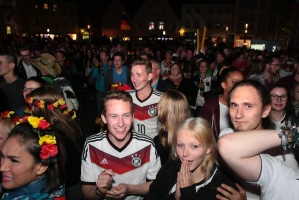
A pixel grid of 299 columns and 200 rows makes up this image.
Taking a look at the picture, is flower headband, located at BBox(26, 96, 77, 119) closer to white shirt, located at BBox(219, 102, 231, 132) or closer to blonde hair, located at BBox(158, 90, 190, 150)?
blonde hair, located at BBox(158, 90, 190, 150)

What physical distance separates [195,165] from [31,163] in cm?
150

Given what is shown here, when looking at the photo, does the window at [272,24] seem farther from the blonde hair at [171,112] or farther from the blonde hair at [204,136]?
the blonde hair at [204,136]

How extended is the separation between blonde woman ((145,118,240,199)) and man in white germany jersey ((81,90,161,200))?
1.20 feet

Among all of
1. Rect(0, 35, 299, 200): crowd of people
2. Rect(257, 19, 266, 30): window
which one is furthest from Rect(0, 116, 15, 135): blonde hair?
Rect(257, 19, 266, 30): window

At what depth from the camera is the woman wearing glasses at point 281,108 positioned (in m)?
3.75

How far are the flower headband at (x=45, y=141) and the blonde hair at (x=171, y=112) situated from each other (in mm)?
1364

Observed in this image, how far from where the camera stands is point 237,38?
1971 inches

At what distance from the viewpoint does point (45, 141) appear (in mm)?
2258

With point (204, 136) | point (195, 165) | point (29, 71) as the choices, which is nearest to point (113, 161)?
point (195, 165)

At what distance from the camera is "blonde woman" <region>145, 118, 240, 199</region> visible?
7.26ft

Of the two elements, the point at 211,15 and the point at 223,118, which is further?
the point at 211,15

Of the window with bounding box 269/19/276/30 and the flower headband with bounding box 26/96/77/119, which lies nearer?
the flower headband with bounding box 26/96/77/119

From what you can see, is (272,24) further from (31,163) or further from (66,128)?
(31,163)

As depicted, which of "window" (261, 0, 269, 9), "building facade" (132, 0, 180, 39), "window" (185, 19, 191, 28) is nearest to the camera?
"window" (261, 0, 269, 9)
